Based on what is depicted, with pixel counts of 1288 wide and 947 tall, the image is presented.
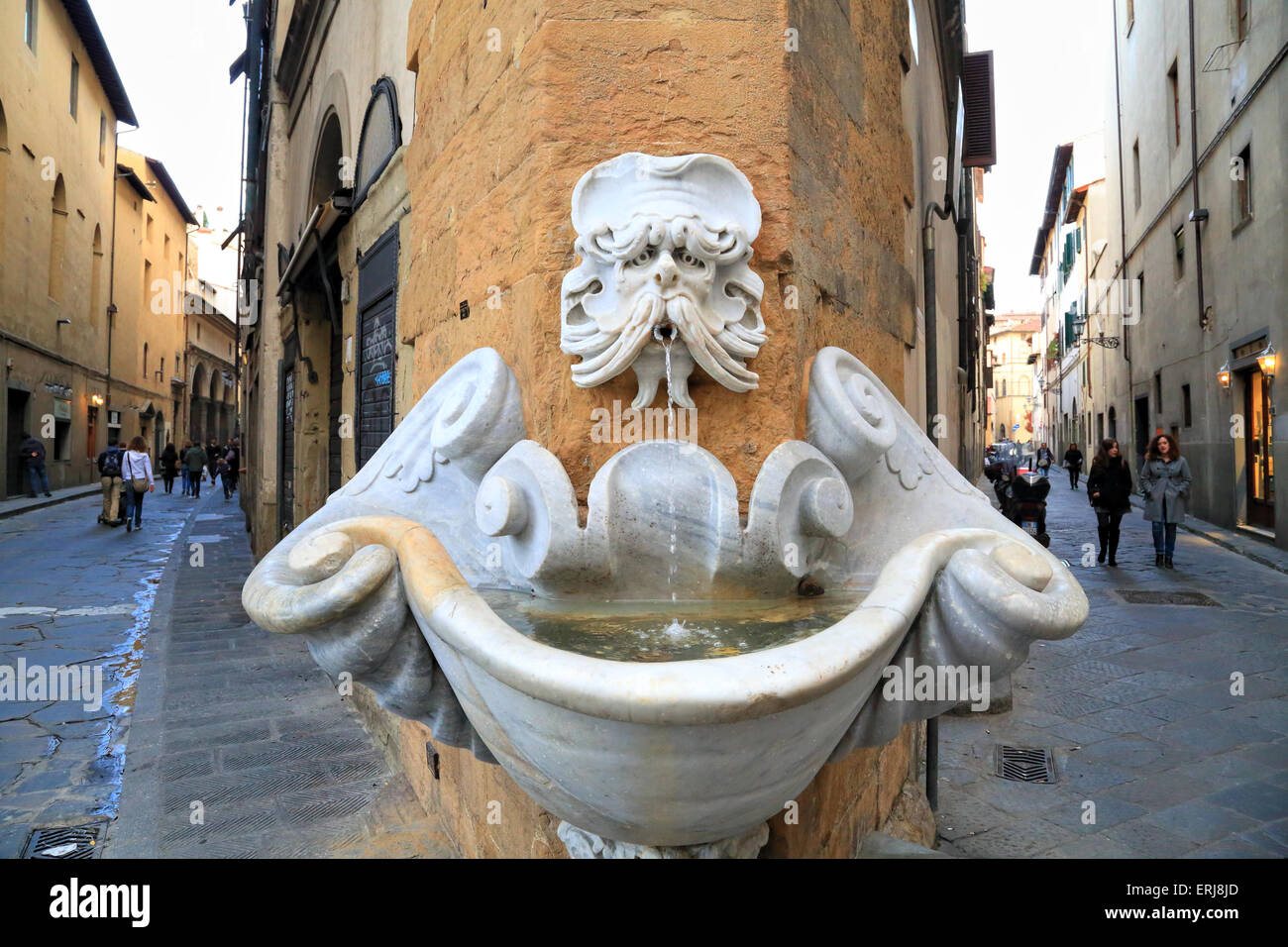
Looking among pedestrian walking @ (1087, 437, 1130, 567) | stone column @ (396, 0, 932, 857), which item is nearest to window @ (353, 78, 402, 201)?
stone column @ (396, 0, 932, 857)

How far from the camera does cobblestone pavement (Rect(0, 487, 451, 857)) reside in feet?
9.70

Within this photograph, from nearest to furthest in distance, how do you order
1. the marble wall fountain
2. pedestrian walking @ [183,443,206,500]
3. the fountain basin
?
the fountain basin < the marble wall fountain < pedestrian walking @ [183,443,206,500]

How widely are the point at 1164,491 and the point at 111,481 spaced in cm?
1477

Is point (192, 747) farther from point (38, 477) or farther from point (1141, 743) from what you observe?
point (38, 477)

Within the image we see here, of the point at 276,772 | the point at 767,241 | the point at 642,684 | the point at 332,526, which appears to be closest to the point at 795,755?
the point at 642,684

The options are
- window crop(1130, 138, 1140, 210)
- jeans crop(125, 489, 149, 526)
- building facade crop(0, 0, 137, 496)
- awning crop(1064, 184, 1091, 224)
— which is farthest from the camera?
awning crop(1064, 184, 1091, 224)

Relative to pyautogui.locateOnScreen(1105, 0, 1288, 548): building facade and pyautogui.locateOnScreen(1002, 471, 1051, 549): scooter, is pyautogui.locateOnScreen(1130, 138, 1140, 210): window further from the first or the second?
pyautogui.locateOnScreen(1002, 471, 1051, 549): scooter

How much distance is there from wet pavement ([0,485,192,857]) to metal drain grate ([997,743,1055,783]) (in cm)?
385

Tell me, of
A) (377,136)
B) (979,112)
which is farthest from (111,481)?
(979,112)

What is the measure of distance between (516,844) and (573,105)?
1.94 meters

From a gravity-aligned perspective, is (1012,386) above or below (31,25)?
below

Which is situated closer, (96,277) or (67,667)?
(67,667)

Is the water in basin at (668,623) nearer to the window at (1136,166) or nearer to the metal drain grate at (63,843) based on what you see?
the metal drain grate at (63,843)

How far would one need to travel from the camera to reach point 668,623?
1.58 meters
